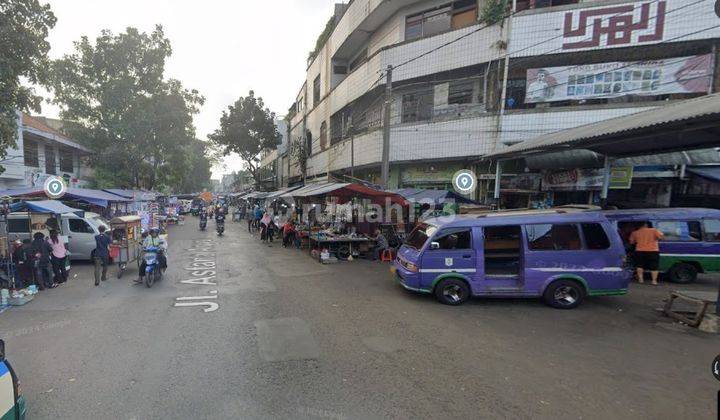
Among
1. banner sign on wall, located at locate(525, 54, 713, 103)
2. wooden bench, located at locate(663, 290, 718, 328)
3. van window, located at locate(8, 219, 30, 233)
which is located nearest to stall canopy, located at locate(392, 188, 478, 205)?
banner sign on wall, located at locate(525, 54, 713, 103)

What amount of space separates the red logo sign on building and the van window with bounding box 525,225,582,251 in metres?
9.46

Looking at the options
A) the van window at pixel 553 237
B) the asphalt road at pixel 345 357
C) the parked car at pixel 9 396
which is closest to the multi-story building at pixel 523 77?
the van window at pixel 553 237

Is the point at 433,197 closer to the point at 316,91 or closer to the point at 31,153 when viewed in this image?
the point at 316,91

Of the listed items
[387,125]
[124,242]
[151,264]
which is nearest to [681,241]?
[387,125]

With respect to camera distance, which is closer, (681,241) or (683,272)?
(681,241)

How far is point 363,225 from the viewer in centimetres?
1411

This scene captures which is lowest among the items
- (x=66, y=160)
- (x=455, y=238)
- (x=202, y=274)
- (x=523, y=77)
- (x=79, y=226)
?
(x=202, y=274)

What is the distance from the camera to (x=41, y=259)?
788 cm

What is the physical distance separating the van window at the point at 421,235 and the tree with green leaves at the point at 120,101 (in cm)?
2328

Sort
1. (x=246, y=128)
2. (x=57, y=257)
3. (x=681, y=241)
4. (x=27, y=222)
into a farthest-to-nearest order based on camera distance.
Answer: (x=246, y=128), (x=27, y=222), (x=681, y=241), (x=57, y=257)

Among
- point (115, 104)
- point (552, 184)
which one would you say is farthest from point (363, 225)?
point (115, 104)

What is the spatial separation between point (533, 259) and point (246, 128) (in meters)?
32.0

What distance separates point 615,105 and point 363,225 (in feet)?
35.3

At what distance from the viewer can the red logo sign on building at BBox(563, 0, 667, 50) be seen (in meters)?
11.8
